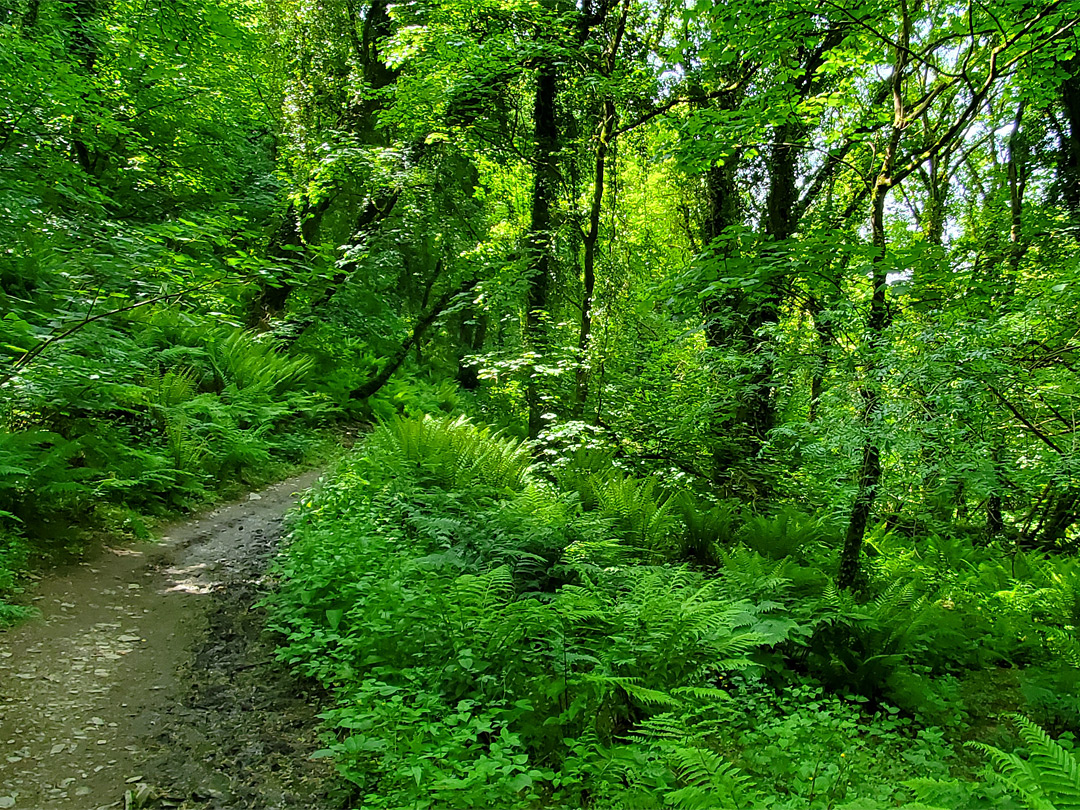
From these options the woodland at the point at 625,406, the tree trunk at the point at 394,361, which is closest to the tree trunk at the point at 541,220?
the woodland at the point at 625,406

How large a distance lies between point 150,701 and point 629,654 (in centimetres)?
276

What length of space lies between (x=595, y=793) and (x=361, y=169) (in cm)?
945

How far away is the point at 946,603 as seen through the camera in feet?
18.5

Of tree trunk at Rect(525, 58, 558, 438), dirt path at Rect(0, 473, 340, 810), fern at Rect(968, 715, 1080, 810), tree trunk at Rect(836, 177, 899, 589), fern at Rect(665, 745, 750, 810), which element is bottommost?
dirt path at Rect(0, 473, 340, 810)

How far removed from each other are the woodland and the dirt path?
231mm

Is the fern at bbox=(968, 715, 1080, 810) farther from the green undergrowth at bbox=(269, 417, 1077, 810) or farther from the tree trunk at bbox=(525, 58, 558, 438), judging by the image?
the tree trunk at bbox=(525, 58, 558, 438)

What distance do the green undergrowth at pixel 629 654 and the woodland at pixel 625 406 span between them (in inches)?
1.1

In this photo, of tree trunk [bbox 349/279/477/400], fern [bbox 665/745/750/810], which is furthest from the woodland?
tree trunk [bbox 349/279/477/400]

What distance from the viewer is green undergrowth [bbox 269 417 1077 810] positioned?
2.44m

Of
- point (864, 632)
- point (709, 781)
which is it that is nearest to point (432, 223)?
point (864, 632)

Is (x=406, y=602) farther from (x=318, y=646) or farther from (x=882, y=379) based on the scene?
(x=882, y=379)

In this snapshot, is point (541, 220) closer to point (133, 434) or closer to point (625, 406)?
point (625, 406)

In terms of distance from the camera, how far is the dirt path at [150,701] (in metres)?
2.54

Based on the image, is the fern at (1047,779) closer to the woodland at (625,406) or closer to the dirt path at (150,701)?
the woodland at (625,406)
